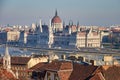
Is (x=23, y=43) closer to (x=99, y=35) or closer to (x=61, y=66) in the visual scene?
(x=99, y=35)

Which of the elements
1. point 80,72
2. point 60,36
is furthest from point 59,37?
point 80,72

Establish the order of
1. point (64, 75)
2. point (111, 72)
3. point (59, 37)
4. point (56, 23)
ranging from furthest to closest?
point (56, 23)
point (59, 37)
point (64, 75)
point (111, 72)

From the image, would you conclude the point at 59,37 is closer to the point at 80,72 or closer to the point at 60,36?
the point at 60,36

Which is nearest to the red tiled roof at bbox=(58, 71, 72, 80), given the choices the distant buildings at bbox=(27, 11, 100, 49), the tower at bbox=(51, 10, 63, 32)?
the distant buildings at bbox=(27, 11, 100, 49)

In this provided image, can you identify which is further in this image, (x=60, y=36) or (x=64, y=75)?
(x=60, y=36)

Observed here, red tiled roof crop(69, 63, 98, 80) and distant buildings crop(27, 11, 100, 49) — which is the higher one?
distant buildings crop(27, 11, 100, 49)

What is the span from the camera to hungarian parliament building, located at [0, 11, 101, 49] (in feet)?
180

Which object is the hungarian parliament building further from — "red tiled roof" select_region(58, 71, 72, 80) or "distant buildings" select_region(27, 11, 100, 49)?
"red tiled roof" select_region(58, 71, 72, 80)

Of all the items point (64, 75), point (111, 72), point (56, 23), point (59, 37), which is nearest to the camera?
point (111, 72)

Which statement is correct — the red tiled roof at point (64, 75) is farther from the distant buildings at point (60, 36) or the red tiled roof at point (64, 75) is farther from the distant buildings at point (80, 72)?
the distant buildings at point (60, 36)

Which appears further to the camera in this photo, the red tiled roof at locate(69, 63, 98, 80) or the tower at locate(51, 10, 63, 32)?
the tower at locate(51, 10, 63, 32)

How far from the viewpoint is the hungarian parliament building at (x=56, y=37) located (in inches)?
2154

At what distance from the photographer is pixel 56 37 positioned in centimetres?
5834

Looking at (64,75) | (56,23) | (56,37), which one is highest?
(56,23)
